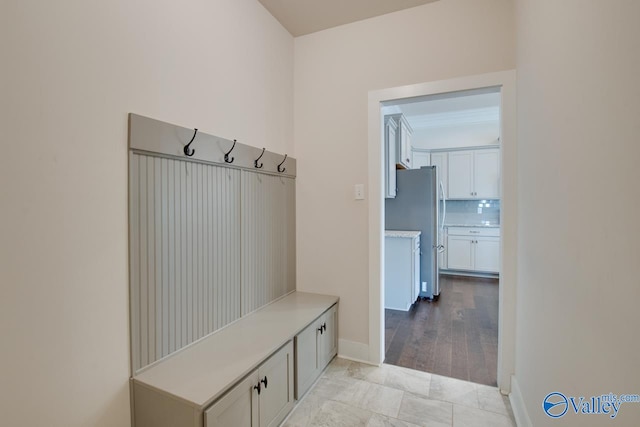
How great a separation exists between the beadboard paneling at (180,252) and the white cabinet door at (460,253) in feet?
14.6

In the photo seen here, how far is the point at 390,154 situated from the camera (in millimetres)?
3510

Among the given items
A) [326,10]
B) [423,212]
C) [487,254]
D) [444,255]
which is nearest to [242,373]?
[326,10]

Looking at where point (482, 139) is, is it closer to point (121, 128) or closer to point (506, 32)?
point (506, 32)

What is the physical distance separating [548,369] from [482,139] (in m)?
→ 4.88

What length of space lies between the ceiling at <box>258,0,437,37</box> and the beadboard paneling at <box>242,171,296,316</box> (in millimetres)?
1244

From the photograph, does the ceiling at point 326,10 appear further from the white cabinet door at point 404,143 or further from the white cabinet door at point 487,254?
the white cabinet door at point 487,254

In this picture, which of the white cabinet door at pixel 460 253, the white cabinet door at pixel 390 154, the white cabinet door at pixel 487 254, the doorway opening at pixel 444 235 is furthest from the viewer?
the white cabinet door at pixel 460 253

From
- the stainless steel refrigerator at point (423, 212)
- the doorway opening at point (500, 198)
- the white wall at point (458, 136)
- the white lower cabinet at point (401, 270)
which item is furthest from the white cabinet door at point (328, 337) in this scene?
the white wall at point (458, 136)

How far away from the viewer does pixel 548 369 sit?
48.1 inches

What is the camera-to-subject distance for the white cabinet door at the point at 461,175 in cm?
525

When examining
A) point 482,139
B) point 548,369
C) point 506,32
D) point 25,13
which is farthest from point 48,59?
point 482,139

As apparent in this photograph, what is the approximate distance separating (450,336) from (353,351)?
107cm

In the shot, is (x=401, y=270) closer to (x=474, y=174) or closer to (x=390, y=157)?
(x=390, y=157)

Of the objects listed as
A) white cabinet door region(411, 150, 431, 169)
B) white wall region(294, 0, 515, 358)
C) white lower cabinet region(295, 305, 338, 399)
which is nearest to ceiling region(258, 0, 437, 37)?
white wall region(294, 0, 515, 358)
